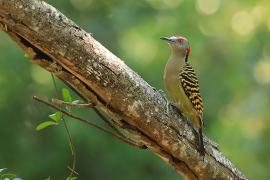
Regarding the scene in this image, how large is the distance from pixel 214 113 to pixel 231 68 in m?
2.02

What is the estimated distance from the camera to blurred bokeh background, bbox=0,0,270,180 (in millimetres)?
14812

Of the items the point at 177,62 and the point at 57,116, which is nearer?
the point at 57,116

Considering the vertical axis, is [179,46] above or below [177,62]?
above

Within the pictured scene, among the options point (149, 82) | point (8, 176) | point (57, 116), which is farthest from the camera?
point (149, 82)

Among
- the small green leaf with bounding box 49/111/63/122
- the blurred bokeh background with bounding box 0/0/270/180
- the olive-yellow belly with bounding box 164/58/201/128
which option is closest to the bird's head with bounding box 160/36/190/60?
the olive-yellow belly with bounding box 164/58/201/128

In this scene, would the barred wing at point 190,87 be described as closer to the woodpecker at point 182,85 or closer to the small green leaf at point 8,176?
the woodpecker at point 182,85

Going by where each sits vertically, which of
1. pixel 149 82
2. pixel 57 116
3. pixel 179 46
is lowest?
pixel 57 116

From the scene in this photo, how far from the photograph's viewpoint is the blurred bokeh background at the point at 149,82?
14.8 meters

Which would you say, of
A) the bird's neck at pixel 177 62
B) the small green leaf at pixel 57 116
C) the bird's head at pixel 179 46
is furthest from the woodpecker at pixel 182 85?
the small green leaf at pixel 57 116

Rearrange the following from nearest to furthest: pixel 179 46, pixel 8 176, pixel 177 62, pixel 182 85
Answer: pixel 8 176, pixel 182 85, pixel 177 62, pixel 179 46

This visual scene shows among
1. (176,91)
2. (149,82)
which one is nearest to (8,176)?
(176,91)

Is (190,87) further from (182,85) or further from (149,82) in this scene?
(149,82)

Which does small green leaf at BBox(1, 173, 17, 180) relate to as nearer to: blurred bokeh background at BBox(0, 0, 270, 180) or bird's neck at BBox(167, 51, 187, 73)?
bird's neck at BBox(167, 51, 187, 73)

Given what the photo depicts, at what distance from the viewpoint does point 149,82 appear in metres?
14.7
